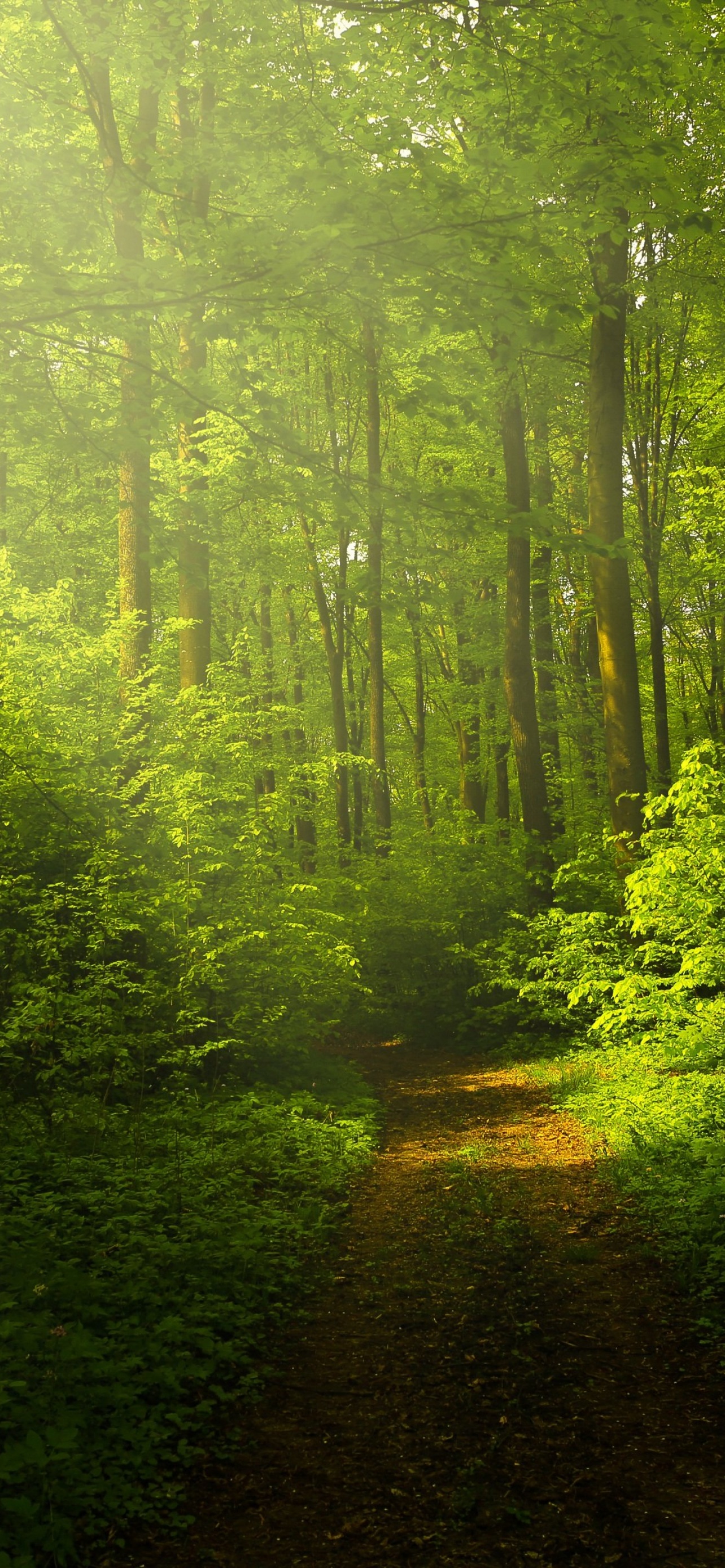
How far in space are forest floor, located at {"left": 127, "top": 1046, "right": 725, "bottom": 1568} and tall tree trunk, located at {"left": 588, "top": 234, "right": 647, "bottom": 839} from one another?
5.93m

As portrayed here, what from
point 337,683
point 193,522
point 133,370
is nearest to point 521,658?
point 193,522

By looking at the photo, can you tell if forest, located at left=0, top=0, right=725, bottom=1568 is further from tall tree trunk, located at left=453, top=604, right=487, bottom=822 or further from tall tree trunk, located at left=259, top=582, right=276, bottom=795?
tall tree trunk, located at left=259, top=582, right=276, bottom=795

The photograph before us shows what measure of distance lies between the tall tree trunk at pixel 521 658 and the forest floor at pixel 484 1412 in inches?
349

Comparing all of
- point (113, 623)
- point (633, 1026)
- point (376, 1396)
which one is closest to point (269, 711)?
point (113, 623)

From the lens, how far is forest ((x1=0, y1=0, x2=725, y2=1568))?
381 centimetres

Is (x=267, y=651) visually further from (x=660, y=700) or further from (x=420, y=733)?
(x=660, y=700)

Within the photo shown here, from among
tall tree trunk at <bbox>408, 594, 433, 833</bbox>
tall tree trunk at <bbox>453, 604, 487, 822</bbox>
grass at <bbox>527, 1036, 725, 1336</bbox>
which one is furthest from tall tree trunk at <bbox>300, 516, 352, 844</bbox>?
grass at <bbox>527, 1036, 725, 1336</bbox>

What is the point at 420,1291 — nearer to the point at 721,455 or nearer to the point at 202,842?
the point at 202,842

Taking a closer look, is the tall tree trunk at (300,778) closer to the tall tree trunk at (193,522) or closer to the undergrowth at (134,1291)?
the tall tree trunk at (193,522)

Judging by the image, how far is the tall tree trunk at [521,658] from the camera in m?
15.2

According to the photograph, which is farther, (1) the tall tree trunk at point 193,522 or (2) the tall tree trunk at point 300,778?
(2) the tall tree trunk at point 300,778

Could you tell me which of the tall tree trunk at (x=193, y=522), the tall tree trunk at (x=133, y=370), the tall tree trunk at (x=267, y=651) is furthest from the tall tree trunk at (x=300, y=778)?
the tall tree trunk at (x=133, y=370)

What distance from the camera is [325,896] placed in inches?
541

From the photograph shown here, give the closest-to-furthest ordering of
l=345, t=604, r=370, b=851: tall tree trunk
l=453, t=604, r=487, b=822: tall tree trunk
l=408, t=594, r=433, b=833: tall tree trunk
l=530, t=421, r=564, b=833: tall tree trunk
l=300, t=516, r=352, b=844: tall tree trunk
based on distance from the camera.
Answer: l=530, t=421, r=564, b=833: tall tree trunk < l=300, t=516, r=352, b=844: tall tree trunk < l=453, t=604, r=487, b=822: tall tree trunk < l=345, t=604, r=370, b=851: tall tree trunk < l=408, t=594, r=433, b=833: tall tree trunk
